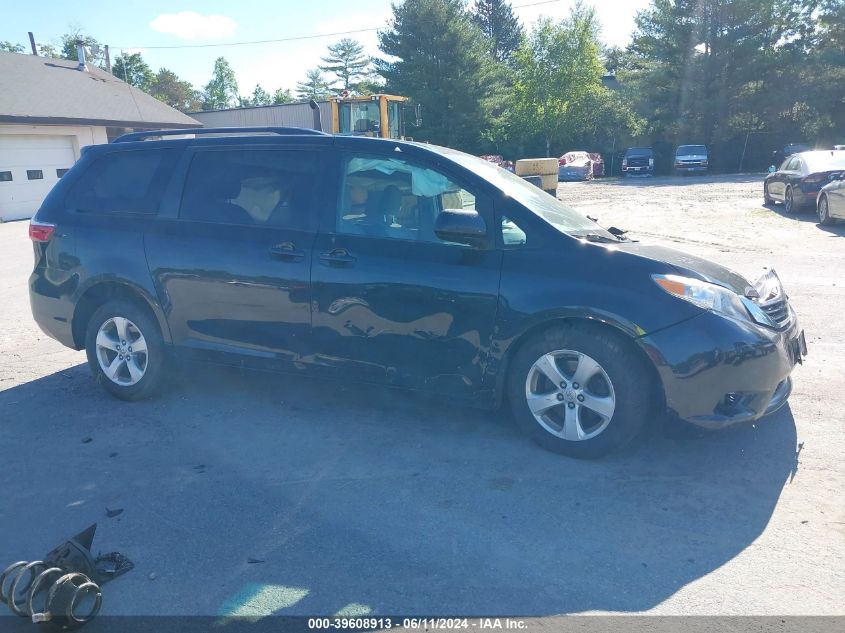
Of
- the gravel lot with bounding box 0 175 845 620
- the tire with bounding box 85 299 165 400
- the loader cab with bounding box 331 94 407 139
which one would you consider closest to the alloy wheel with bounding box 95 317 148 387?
the tire with bounding box 85 299 165 400

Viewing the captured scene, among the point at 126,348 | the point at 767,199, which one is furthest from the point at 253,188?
the point at 767,199

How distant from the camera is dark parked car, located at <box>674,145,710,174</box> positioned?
3766 cm

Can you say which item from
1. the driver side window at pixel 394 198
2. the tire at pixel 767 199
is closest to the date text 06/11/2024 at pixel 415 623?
the driver side window at pixel 394 198

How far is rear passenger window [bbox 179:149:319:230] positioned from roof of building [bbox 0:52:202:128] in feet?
70.1

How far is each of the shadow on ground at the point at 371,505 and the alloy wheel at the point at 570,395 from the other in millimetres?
219

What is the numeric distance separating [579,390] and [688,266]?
39.9 inches

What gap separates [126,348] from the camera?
5398 millimetres

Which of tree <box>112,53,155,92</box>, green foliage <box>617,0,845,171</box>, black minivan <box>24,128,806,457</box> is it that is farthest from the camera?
tree <box>112,53,155,92</box>

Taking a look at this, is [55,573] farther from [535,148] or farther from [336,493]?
[535,148]

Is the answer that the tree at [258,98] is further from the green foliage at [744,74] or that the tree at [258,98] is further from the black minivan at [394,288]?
the black minivan at [394,288]

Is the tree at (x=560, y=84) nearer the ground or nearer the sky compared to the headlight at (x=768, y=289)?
nearer the sky

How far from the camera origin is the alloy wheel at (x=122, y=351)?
212 inches

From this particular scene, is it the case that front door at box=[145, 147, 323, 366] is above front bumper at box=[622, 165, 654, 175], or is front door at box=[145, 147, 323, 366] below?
above

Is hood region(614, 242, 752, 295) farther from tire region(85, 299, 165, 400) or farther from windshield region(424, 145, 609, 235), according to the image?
tire region(85, 299, 165, 400)
